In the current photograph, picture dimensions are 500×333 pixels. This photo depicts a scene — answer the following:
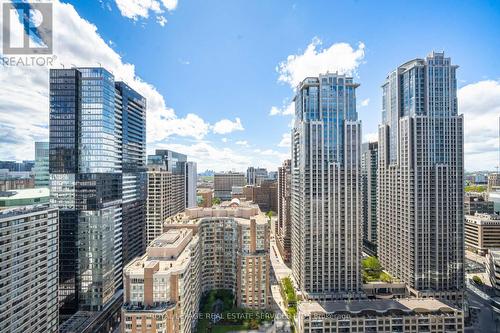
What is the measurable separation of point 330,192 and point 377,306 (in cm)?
2839

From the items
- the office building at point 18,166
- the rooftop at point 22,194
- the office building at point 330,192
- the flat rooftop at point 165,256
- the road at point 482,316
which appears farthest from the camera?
the office building at point 330,192

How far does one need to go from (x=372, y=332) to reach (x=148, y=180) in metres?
81.3

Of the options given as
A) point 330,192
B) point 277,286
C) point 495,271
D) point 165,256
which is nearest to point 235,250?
point 277,286

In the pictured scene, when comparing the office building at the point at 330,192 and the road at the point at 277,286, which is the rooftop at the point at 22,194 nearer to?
the road at the point at 277,286

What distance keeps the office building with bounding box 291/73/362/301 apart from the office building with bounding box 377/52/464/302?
15.6m

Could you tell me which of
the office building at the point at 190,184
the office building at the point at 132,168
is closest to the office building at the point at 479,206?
the office building at the point at 190,184

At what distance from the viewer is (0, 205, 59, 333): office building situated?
38219 millimetres

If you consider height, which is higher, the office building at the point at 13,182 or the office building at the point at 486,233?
the office building at the point at 13,182

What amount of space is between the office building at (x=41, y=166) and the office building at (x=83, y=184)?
419 centimetres

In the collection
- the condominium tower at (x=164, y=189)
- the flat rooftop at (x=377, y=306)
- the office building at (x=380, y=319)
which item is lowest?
the office building at (x=380, y=319)

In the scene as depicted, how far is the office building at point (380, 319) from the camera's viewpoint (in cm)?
5394

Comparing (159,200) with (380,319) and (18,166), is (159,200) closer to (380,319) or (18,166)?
(18,166)

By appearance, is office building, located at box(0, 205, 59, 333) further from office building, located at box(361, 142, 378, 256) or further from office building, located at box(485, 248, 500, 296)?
office building, located at box(485, 248, 500, 296)

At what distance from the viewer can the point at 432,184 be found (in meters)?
73.4
